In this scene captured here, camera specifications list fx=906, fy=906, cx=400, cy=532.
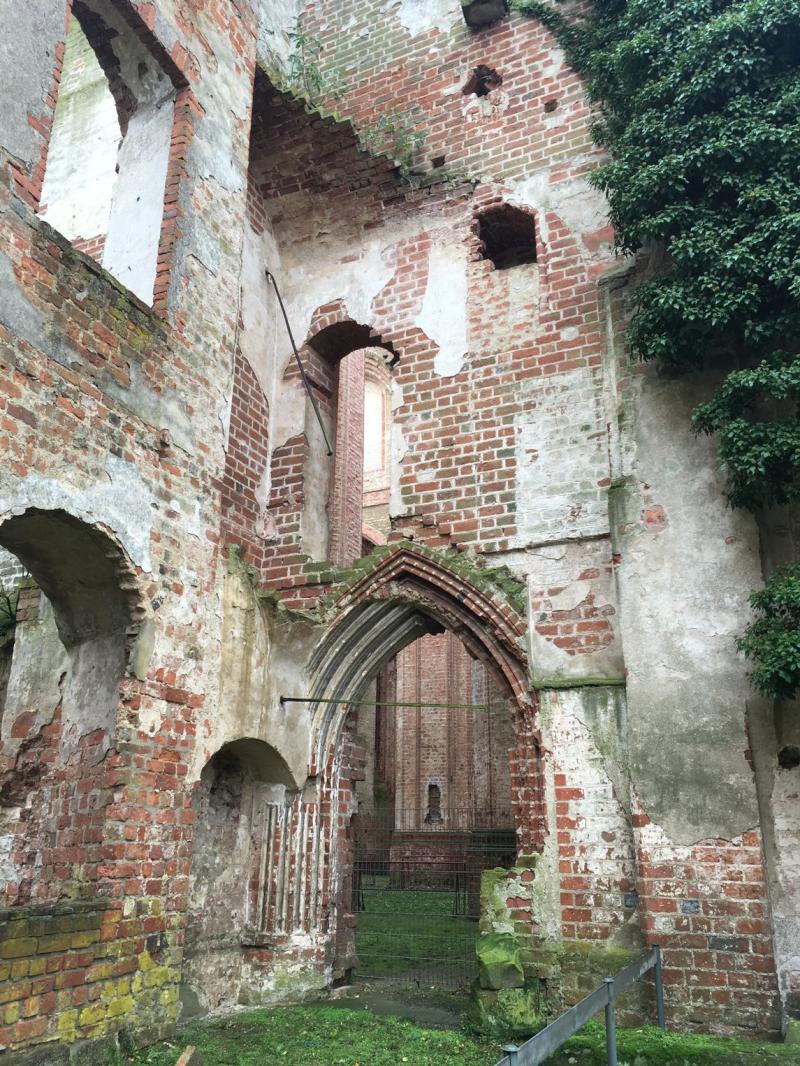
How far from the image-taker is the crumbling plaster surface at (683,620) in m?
6.46

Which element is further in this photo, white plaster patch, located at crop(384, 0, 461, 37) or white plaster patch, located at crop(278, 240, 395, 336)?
white plaster patch, located at crop(384, 0, 461, 37)

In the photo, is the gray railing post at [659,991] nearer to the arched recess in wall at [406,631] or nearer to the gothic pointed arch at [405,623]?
the arched recess in wall at [406,631]

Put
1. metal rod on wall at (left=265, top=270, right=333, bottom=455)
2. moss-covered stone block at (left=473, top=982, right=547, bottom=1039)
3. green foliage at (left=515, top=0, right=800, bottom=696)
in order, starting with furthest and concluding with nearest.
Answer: metal rod on wall at (left=265, top=270, right=333, bottom=455) < moss-covered stone block at (left=473, top=982, right=547, bottom=1039) < green foliage at (left=515, top=0, right=800, bottom=696)

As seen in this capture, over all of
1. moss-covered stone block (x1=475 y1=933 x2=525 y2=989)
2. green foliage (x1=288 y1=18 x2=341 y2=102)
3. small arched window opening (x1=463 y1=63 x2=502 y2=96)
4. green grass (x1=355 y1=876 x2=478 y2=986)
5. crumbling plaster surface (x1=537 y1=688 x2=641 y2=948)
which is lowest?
green grass (x1=355 y1=876 x2=478 y2=986)

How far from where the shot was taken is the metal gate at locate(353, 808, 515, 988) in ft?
33.3

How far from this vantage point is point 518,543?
809 centimetres

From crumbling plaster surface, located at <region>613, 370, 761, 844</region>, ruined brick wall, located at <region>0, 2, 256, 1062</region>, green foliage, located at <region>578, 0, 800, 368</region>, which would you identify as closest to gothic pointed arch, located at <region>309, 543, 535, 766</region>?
crumbling plaster surface, located at <region>613, 370, 761, 844</region>

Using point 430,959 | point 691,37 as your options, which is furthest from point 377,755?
point 691,37

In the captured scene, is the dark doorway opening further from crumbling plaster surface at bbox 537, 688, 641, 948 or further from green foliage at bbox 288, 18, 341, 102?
green foliage at bbox 288, 18, 341, 102

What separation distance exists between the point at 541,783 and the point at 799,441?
3.29 metres

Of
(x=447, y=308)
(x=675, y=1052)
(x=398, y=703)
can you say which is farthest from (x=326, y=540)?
(x=675, y=1052)

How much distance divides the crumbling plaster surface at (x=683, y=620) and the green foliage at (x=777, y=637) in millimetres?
348

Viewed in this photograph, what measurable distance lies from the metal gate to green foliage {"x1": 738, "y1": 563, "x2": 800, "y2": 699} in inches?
152

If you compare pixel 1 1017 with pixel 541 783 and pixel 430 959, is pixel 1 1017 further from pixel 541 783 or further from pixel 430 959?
pixel 430 959
